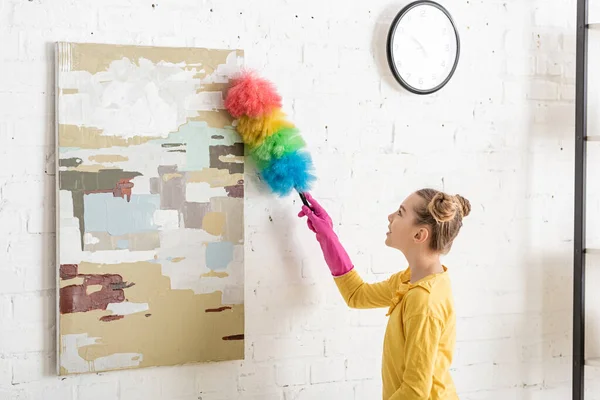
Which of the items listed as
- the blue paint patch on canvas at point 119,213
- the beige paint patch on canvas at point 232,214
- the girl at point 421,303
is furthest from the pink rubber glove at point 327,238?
the blue paint patch on canvas at point 119,213

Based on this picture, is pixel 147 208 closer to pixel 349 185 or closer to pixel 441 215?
pixel 349 185

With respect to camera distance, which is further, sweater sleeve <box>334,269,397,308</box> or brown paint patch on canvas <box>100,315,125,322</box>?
sweater sleeve <box>334,269,397,308</box>

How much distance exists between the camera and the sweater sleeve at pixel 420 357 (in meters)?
1.83

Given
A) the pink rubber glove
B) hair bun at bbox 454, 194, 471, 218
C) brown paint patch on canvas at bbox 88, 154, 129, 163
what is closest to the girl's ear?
hair bun at bbox 454, 194, 471, 218

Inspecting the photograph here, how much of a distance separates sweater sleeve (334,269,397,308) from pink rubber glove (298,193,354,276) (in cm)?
2

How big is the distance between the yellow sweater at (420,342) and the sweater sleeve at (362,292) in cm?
9

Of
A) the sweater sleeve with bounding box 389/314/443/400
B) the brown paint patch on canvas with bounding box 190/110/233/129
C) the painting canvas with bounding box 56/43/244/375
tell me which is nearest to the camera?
the sweater sleeve with bounding box 389/314/443/400

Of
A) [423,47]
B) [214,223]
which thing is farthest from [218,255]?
[423,47]

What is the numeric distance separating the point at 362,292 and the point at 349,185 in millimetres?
324

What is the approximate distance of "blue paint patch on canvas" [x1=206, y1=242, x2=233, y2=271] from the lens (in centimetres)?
207

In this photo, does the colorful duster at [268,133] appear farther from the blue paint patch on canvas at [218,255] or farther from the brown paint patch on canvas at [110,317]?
the brown paint patch on canvas at [110,317]

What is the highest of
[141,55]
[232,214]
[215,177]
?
[141,55]

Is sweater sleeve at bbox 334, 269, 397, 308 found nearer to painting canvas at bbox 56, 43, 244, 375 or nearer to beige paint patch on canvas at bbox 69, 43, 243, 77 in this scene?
painting canvas at bbox 56, 43, 244, 375

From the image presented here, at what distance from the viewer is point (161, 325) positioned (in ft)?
6.66
